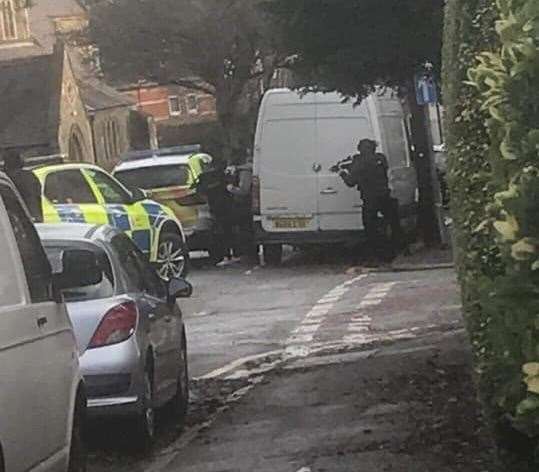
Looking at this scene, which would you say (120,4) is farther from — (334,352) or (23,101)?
(334,352)

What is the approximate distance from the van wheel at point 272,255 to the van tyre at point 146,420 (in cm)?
1559

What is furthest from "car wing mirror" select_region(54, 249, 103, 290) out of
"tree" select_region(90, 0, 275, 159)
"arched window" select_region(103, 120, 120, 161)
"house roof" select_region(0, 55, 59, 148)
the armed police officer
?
"arched window" select_region(103, 120, 120, 161)

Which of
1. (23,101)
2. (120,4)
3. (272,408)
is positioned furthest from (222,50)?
(272,408)

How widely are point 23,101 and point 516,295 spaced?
6450 centimetres

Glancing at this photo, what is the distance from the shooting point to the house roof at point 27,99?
6631 cm

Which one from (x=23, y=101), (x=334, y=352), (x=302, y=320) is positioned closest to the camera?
(x=334, y=352)

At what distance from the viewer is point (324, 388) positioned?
12477mm

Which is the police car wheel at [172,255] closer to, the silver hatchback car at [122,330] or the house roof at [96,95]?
the silver hatchback car at [122,330]

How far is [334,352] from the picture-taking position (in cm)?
1491

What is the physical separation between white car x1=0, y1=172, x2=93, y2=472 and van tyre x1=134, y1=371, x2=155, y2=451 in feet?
5.27

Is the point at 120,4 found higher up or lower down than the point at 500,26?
higher up

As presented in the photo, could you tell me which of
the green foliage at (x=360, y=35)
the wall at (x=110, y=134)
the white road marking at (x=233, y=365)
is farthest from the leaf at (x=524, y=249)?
the wall at (x=110, y=134)

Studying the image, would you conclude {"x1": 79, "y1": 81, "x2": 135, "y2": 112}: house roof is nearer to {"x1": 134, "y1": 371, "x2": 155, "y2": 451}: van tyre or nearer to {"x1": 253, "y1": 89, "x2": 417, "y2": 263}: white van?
{"x1": 253, "y1": 89, "x2": 417, "y2": 263}: white van

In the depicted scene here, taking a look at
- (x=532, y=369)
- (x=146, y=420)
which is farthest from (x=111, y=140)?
(x=532, y=369)
